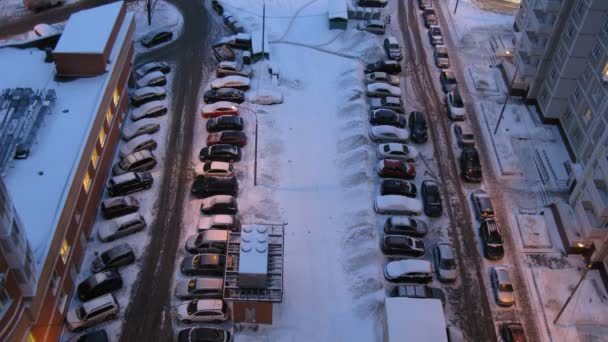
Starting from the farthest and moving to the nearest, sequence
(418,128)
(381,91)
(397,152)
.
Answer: (381,91)
(418,128)
(397,152)

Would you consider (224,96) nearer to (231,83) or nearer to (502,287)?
(231,83)

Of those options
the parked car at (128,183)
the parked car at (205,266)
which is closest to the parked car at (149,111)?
the parked car at (128,183)

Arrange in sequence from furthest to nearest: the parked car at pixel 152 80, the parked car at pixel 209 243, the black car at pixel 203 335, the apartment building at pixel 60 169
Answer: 1. the parked car at pixel 152 80
2. the parked car at pixel 209 243
3. the black car at pixel 203 335
4. the apartment building at pixel 60 169

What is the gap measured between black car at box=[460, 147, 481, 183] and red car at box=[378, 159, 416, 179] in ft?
15.2

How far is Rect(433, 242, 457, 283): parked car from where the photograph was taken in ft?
139

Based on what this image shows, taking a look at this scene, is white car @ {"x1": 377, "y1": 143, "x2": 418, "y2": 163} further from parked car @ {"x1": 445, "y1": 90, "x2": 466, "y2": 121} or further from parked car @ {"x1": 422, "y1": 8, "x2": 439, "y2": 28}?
parked car @ {"x1": 422, "y1": 8, "x2": 439, "y2": 28}

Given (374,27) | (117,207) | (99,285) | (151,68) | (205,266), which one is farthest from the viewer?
(374,27)

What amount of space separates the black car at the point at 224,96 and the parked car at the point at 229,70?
353 cm

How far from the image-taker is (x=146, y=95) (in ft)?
183

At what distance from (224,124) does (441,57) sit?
2704 centimetres

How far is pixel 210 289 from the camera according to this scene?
4009cm

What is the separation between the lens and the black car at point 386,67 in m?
62.5

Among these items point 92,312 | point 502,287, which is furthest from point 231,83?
point 502,287

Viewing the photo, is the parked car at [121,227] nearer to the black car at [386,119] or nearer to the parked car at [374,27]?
Answer: the black car at [386,119]
